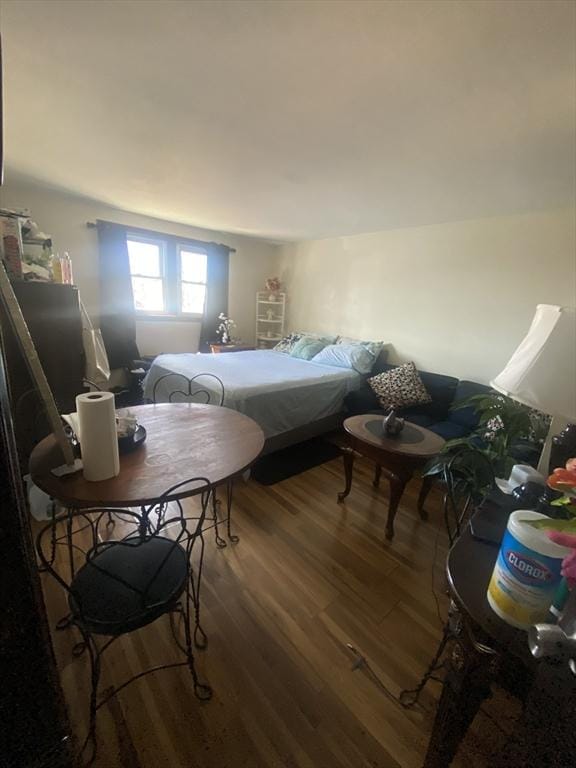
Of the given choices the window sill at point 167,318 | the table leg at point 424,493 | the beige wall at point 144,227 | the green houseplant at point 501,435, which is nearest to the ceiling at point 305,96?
the beige wall at point 144,227

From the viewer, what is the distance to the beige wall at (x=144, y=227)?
317 centimetres

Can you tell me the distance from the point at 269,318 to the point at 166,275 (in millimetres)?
1629

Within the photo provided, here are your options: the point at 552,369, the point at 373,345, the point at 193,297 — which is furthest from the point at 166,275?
the point at 552,369

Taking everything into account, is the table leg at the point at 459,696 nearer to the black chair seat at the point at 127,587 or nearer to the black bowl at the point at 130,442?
the black chair seat at the point at 127,587

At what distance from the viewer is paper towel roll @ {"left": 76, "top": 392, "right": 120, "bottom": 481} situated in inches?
37.3

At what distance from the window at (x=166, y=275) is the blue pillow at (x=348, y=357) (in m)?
2.09

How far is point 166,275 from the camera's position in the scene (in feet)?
13.8

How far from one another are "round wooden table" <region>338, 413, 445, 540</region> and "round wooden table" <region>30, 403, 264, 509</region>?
890 millimetres

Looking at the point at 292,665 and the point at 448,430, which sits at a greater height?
the point at 448,430

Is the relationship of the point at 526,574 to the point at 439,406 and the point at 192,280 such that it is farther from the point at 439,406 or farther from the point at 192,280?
the point at 192,280

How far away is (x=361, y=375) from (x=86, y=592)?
2980 millimetres

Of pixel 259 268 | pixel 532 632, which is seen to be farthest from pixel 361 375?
pixel 532 632

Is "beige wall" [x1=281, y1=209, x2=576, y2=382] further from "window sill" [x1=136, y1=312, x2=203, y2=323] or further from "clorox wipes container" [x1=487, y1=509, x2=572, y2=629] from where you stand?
"clorox wipes container" [x1=487, y1=509, x2=572, y2=629]

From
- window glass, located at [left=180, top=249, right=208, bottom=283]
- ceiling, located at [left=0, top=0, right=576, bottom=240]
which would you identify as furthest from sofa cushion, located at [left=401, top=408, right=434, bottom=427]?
window glass, located at [left=180, top=249, right=208, bottom=283]
